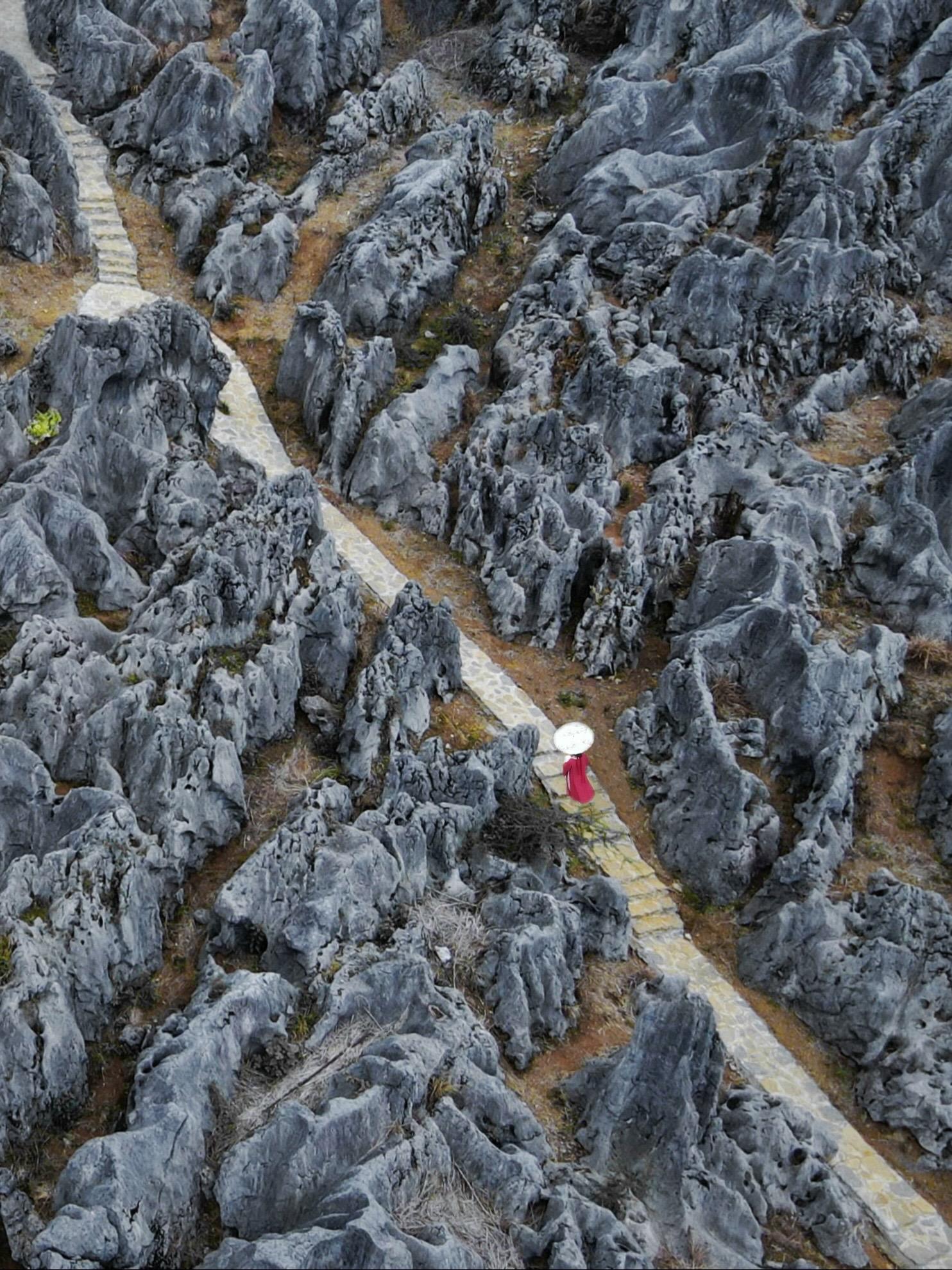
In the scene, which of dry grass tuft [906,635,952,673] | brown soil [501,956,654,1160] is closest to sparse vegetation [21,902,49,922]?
brown soil [501,956,654,1160]

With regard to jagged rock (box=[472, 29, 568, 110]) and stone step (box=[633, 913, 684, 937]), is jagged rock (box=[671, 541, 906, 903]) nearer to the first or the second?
stone step (box=[633, 913, 684, 937])

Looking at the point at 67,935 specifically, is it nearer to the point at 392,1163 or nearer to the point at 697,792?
the point at 392,1163

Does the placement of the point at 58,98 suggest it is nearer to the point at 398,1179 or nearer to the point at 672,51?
the point at 672,51

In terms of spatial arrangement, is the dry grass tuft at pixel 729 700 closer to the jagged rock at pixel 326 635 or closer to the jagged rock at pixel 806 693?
the jagged rock at pixel 806 693

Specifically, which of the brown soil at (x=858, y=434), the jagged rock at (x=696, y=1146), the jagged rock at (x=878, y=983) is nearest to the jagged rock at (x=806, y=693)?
the jagged rock at (x=878, y=983)

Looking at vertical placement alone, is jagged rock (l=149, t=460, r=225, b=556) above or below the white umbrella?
above

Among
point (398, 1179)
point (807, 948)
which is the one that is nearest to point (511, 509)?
point (807, 948)

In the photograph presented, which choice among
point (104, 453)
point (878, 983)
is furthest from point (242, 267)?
point (878, 983)
